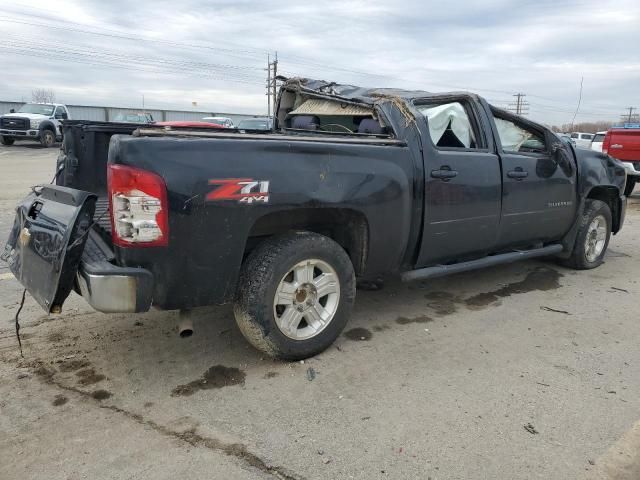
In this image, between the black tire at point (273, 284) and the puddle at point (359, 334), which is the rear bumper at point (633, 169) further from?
the black tire at point (273, 284)

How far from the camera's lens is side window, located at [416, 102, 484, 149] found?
438 centimetres

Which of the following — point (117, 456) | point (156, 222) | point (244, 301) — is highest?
point (156, 222)

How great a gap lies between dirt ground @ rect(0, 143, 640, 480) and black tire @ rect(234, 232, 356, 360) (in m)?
0.16

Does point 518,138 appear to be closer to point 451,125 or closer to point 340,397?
point 451,125

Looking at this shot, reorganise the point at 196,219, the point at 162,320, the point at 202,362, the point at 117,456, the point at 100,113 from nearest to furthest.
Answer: the point at 117,456 < the point at 196,219 < the point at 202,362 < the point at 162,320 < the point at 100,113

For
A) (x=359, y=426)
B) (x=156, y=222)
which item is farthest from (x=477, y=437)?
(x=156, y=222)

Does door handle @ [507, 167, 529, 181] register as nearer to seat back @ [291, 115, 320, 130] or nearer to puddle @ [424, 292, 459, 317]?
puddle @ [424, 292, 459, 317]

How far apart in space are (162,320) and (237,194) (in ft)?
5.43

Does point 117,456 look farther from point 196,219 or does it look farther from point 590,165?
point 590,165

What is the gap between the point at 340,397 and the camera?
3.12 meters

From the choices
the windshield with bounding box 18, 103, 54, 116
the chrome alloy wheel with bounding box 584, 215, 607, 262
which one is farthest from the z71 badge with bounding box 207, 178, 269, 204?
the windshield with bounding box 18, 103, 54, 116

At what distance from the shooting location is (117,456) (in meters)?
2.53

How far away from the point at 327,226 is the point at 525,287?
2583mm

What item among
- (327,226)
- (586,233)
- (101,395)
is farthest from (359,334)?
(586,233)
